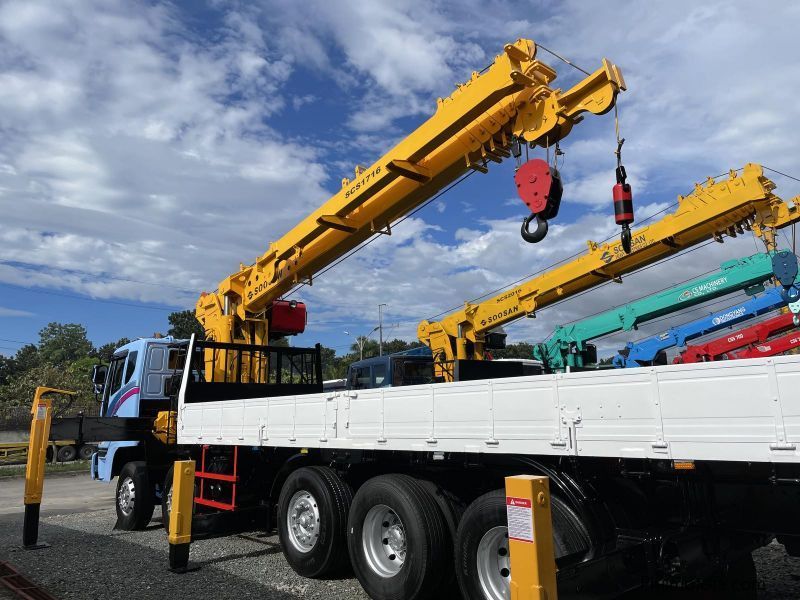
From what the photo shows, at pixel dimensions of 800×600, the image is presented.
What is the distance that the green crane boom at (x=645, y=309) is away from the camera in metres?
14.6

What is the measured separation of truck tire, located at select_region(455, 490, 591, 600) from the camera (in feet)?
14.1

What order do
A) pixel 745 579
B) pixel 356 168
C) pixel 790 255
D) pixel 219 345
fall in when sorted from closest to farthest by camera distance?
pixel 745 579 < pixel 356 168 < pixel 219 345 < pixel 790 255

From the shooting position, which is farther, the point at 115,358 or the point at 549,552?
the point at 115,358

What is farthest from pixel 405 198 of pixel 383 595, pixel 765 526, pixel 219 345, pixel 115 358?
pixel 115 358

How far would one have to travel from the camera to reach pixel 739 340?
16.5 metres

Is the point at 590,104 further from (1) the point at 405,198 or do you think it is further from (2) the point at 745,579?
(2) the point at 745,579

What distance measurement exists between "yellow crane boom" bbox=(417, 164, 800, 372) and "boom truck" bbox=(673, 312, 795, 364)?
4.01m

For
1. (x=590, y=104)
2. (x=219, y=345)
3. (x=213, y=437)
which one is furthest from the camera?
(x=219, y=345)

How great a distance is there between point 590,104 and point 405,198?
9.08 feet

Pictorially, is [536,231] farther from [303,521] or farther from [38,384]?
[38,384]

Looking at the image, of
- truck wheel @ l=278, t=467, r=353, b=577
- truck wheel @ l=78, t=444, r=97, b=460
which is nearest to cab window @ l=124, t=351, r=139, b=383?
truck wheel @ l=278, t=467, r=353, b=577

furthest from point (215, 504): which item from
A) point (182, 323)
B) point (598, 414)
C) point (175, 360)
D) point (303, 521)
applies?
point (182, 323)

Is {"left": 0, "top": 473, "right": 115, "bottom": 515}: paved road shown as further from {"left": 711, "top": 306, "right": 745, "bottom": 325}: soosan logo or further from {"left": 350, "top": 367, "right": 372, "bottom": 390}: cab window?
{"left": 711, "top": 306, "right": 745, "bottom": 325}: soosan logo

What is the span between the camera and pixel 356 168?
27.7ft
